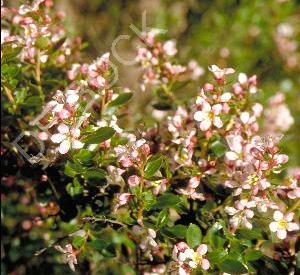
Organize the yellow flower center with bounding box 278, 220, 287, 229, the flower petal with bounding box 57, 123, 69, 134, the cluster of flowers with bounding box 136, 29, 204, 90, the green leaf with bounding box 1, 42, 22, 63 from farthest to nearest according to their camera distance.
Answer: the cluster of flowers with bounding box 136, 29, 204, 90 < the green leaf with bounding box 1, 42, 22, 63 < the yellow flower center with bounding box 278, 220, 287, 229 < the flower petal with bounding box 57, 123, 69, 134

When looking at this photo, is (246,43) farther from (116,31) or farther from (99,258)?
(99,258)

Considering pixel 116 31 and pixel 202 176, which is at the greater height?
pixel 202 176

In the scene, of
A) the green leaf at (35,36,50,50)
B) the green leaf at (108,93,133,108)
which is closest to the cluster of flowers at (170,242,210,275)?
the green leaf at (108,93,133,108)

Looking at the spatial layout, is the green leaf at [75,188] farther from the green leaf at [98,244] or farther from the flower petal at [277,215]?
the flower petal at [277,215]

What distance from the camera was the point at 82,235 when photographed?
1.39 metres

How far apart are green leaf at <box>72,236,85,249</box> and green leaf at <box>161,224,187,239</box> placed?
0.24m

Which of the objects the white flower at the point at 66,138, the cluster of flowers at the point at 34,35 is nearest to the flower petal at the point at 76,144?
the white flower at the point at 66,138

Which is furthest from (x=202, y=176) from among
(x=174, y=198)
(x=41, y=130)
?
(x=41, y=130)

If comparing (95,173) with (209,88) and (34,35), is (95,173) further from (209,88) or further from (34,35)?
(34,35)

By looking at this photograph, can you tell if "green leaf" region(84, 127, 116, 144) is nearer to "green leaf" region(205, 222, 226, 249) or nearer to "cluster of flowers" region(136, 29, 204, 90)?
"green leaf" region(205, 222, 226, 249)

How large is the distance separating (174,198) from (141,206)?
0.27 ft

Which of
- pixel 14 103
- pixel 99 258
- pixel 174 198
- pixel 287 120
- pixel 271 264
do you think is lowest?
pixel 287 120

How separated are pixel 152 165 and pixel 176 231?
7.1 inches

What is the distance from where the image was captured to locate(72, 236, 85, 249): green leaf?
1371mm
